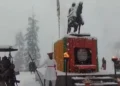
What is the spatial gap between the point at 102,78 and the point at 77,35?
3.71 metres

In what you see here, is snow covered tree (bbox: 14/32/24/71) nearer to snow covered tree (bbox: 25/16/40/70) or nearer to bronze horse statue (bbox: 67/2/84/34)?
snow covered tree (bbox: 25/16/40/70)

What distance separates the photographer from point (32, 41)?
221 feet

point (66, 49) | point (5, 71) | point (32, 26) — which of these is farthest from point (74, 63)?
point (32, 26)

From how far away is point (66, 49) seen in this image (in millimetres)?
20359

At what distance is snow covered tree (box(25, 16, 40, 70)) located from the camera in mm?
64375

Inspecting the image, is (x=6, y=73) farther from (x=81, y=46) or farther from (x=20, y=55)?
(x=20, y=55)

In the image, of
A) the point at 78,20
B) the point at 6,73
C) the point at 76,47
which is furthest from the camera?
the point at 78,20

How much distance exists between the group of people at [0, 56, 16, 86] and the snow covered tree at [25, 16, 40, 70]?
47748 mm

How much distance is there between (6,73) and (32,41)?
172ft

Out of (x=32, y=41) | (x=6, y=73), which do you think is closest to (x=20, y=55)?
(x=32, y=41)

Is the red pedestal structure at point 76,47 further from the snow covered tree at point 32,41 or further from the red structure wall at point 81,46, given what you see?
the snow covered tree at point 32,41

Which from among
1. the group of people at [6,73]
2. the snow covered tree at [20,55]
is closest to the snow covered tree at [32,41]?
the snow covered tree at [20,55]

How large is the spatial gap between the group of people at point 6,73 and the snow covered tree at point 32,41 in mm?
47748

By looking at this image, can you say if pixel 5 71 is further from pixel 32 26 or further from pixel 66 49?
pixel 32 26
